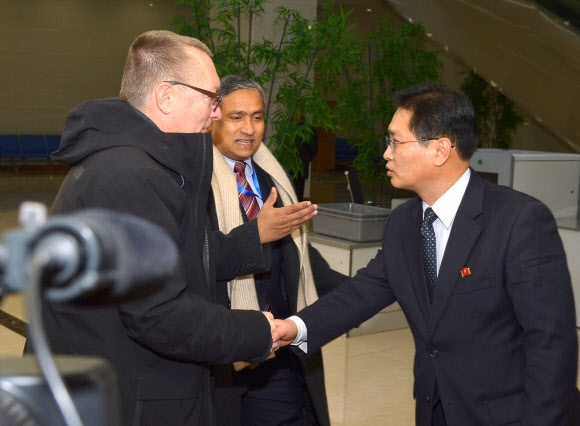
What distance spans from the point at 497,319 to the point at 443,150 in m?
0.52

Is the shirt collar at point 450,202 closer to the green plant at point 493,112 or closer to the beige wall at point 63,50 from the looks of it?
the green plant at point 493,112

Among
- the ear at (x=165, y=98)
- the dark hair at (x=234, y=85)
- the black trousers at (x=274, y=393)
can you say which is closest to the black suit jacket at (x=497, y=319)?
the black trousers at (x=274, y=393)

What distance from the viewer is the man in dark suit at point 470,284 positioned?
2172 millimetres

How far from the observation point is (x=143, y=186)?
5.78 ft

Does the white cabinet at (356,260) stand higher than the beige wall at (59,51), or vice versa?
the beige wall at (59,51)

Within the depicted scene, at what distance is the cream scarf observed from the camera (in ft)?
9.61

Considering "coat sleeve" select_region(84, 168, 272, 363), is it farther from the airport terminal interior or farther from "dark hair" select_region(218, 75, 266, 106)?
"dark hair" select_region(218, 75, 266, 106)

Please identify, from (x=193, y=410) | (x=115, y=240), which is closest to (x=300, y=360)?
(x=193, y=410)

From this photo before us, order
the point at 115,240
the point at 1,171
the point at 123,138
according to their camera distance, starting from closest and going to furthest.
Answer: the point at 115,240, the point at 123,138, the point at 1,171

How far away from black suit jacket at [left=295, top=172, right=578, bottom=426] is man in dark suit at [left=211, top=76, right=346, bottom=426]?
2.19 ft

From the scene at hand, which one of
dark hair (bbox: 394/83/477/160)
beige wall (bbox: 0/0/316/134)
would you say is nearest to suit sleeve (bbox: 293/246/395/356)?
dark hair (bbox: 394/83/477/160)

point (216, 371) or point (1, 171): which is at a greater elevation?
Answer: point (216, 371)

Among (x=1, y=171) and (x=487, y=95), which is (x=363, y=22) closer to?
(x=487, y=95)

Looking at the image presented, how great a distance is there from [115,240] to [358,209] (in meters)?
6.19
